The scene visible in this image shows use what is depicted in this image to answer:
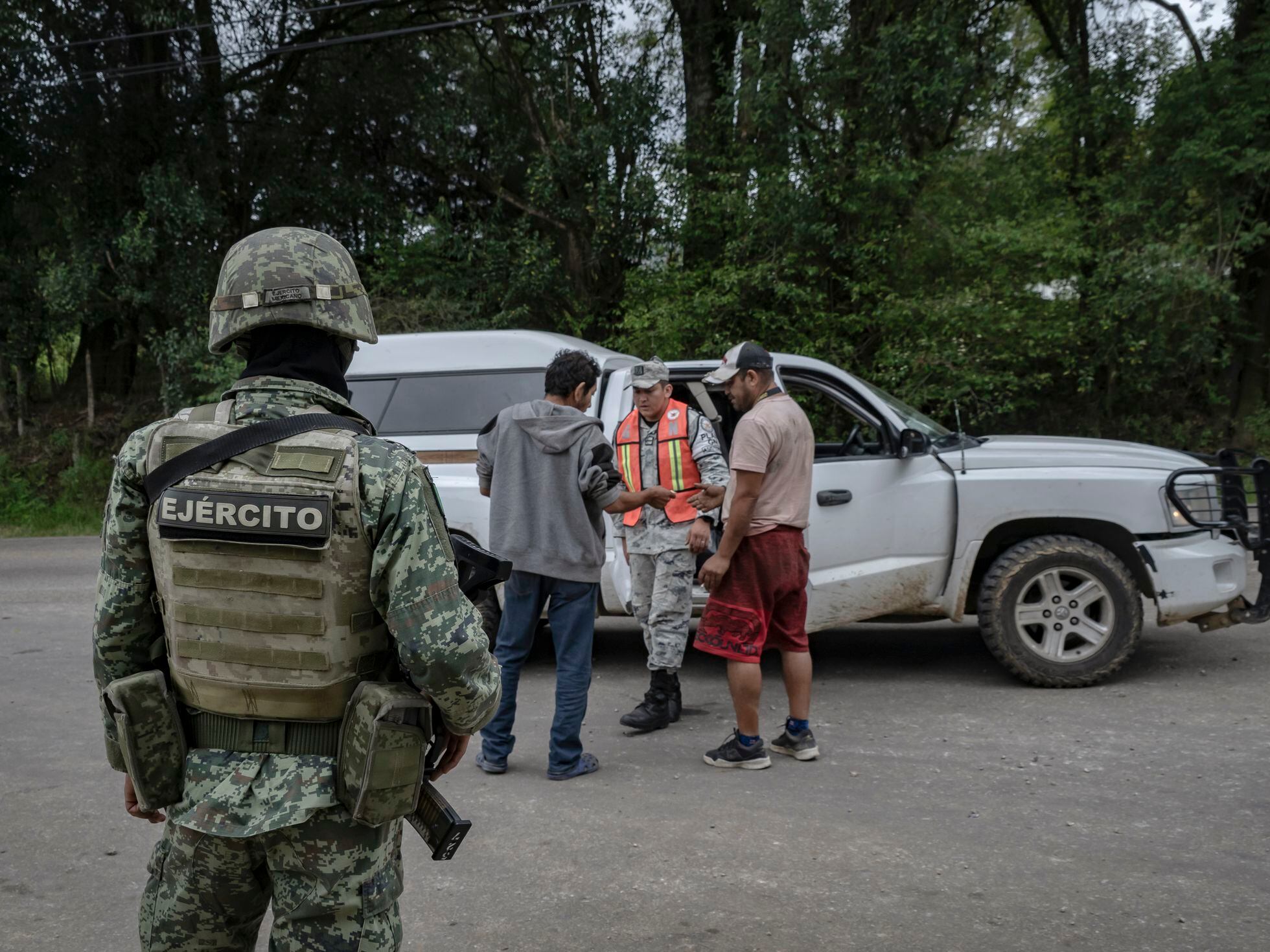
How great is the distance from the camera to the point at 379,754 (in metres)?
2.07

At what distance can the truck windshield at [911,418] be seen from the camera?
662 cm

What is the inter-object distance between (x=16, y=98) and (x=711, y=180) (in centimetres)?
998

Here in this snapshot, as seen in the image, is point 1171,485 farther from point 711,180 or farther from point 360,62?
point 360,62

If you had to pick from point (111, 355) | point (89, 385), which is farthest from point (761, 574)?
point (111, 355)

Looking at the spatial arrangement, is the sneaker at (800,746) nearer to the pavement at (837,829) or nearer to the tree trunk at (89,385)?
the pavement at (837,829)

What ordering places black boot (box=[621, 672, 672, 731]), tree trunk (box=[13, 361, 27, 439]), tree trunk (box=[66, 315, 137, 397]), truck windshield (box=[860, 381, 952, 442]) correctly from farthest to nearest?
1. tree trunk (box=[66, 315, 137, 397])
2. tree trunk (box=[13, 361, 27, 439])
3. truck windshield (box=[860, 381, 952, 442])
4. black boot (box=[621, 672, 672, 731])

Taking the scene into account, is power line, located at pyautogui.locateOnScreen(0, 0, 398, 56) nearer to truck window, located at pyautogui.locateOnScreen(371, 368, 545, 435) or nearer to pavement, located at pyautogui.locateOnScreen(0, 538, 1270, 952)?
truck window, located at pyautogui.locateOnScreen(371, 368, 545, 435)

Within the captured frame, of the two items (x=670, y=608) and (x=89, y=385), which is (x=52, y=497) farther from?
(x=670, y=608)

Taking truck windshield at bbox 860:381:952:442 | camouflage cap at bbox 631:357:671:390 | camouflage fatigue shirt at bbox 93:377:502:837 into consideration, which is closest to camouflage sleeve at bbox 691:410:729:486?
camouflage cap at bbox 631:357:671:390

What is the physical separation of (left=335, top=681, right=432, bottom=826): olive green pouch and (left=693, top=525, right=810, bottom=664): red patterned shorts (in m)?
2.93

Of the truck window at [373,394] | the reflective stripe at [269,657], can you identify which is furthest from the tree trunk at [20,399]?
the reflective stripe at [269,657]

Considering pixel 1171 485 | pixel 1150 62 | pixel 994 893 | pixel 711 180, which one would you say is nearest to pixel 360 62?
pixel 711 180

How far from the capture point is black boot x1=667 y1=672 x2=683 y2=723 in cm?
580

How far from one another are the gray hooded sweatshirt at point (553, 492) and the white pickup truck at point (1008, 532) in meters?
1.35
